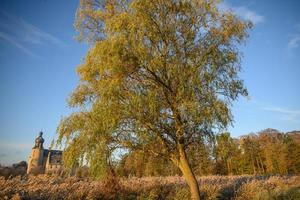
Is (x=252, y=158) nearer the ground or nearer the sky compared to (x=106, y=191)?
nearer the sky

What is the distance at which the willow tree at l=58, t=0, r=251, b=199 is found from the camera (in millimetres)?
9086

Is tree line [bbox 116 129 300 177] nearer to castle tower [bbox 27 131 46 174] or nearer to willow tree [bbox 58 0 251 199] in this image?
willow tree [bbox 58 0 251 199]

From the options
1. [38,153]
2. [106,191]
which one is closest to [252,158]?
[106,191]

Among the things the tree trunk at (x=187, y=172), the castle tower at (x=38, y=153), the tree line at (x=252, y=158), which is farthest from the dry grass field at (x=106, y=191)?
the castle tower at (x=38, y=153)

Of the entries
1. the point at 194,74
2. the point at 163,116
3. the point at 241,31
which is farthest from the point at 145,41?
the point at 241,31

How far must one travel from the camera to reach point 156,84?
1002cm

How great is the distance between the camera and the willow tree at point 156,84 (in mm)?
9086

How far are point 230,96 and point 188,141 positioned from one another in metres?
2.63

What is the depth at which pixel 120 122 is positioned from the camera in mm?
9477

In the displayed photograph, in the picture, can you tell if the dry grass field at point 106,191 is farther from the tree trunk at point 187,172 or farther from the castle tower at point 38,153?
the castle tower at point 38,153

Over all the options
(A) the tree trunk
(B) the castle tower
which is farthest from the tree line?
(B) the castle tower

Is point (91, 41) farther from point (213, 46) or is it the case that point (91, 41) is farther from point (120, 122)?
point (213, 46)

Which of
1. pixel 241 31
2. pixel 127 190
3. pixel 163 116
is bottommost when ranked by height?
pixel 127 190

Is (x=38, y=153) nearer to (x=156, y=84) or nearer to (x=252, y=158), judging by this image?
(x=252, y=158)
